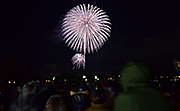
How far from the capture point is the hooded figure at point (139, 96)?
212 centimetres

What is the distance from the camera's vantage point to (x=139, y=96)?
2148mm

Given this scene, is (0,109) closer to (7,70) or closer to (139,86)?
(139,86)

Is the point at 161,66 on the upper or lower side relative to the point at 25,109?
upper

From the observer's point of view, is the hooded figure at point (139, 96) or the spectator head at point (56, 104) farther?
the spectator head at point (56, 104)

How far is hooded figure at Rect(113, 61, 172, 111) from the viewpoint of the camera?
212 centimetres

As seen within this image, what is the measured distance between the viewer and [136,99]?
83.8 inches

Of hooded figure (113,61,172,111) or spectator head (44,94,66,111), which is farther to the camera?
spectator head (44,94,66,111)

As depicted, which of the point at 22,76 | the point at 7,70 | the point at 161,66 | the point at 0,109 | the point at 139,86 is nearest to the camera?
the point at 139,86

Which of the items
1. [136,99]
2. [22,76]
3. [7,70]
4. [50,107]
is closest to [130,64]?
[136,99]

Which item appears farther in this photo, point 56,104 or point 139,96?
point 56,104

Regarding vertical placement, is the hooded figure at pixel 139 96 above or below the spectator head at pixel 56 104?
above

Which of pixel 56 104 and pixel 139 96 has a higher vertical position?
pixel 139 96

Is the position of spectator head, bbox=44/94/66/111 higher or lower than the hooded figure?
lower

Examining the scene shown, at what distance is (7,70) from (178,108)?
3391 inches
